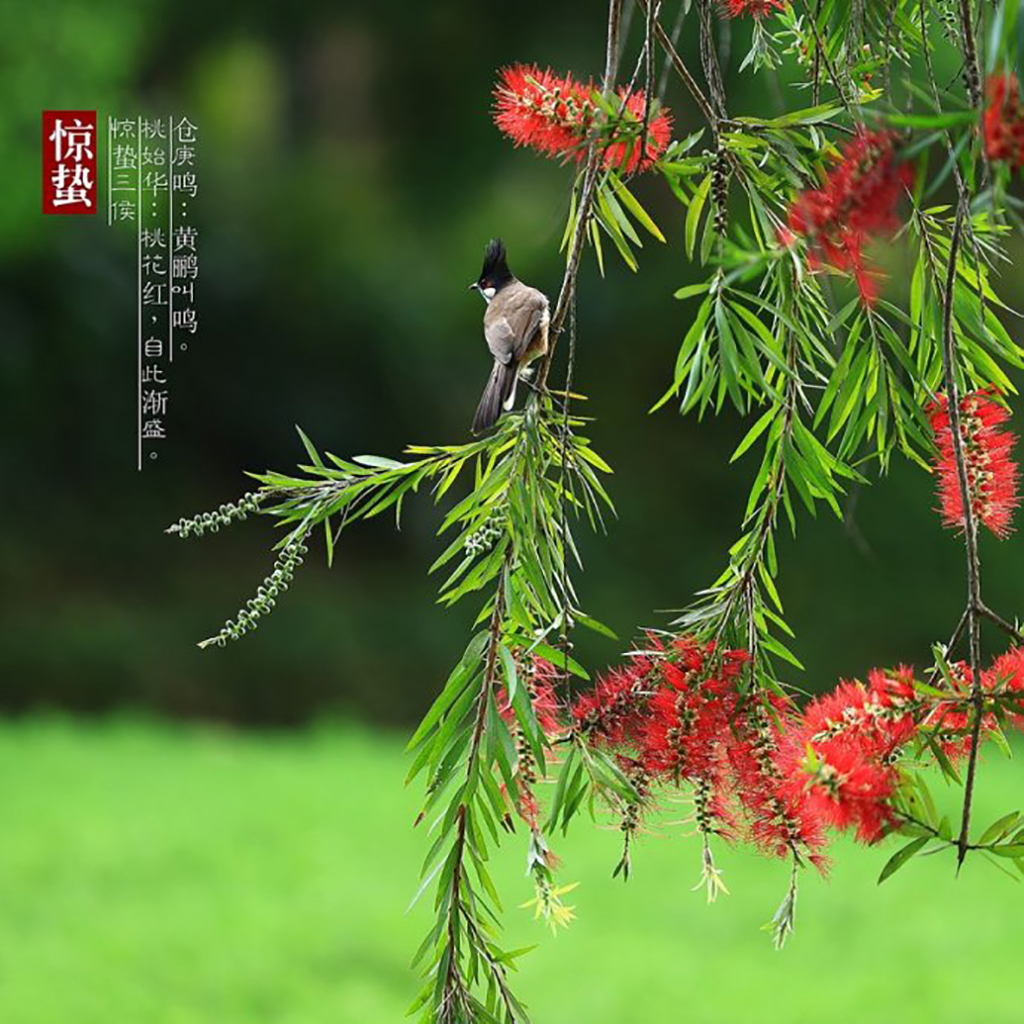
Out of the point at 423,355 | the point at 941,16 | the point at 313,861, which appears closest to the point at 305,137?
the point at 423,355

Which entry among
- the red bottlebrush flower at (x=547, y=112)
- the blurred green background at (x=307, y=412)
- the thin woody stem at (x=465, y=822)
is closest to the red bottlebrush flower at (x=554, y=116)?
the red bottlebrush flower at (x=547, y=112)

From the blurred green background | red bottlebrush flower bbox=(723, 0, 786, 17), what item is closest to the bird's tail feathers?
A: red bottlebrush flower bbox=(723, 0, 786, 17)

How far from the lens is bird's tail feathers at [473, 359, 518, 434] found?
2.82 feet

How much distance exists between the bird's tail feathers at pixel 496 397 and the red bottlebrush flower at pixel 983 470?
0.24m

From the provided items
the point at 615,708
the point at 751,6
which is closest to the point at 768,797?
the point at 615,708

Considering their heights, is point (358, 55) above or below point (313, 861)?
above

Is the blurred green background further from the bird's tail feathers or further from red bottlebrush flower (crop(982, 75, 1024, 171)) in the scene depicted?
red bottlebrush flower (crop(982, 75, 1024, 171))

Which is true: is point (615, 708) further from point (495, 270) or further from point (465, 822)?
point (495, 270)

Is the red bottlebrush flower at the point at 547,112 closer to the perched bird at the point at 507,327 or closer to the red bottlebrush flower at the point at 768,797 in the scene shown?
the perched bird at the point at 507,327

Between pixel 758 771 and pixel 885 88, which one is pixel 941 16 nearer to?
pixel 885 88

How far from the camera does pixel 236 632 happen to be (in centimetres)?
76

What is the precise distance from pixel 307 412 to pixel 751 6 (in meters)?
4.09

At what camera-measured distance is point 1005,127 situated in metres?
0.54

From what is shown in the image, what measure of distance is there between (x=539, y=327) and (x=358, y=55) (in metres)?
4.86
